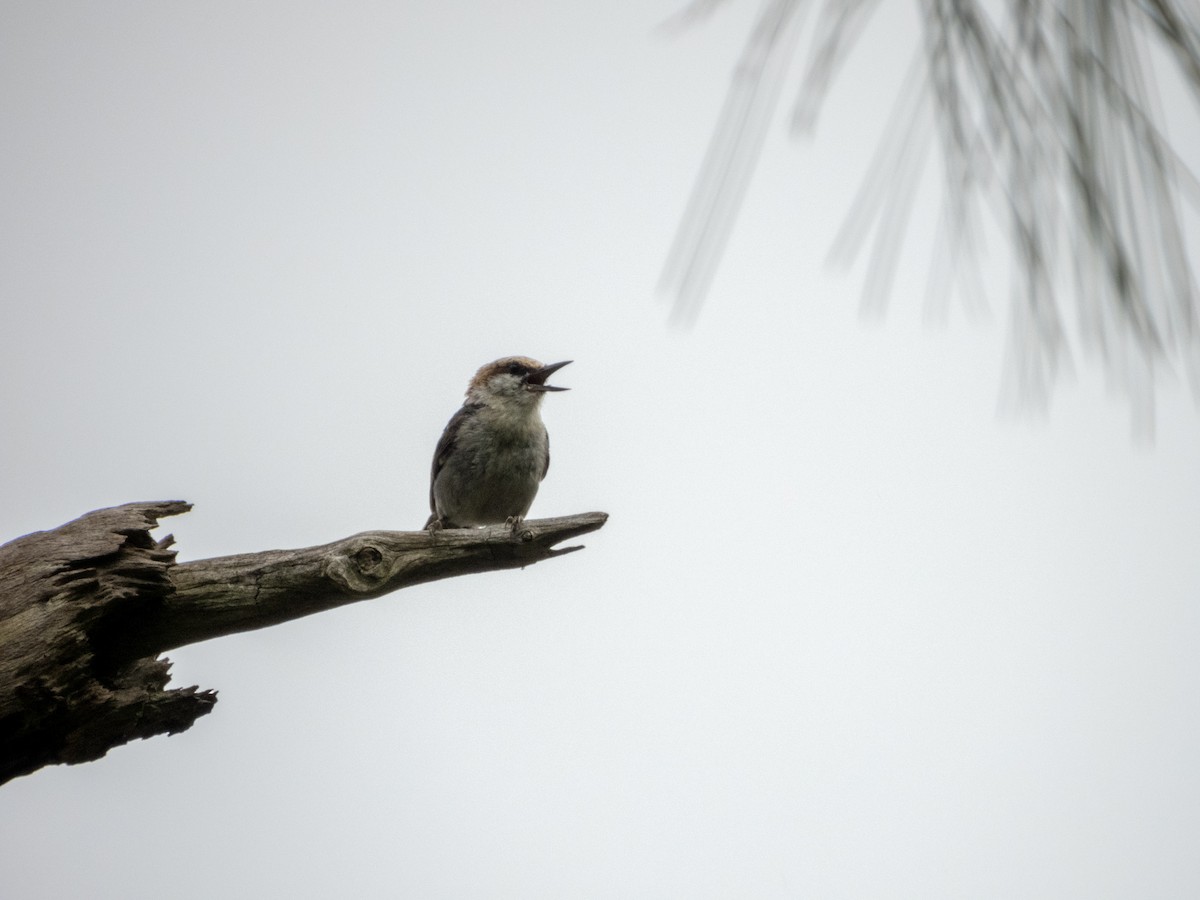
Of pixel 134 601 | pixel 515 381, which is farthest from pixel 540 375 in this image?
pixel 134 601

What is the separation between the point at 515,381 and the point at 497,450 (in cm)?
67

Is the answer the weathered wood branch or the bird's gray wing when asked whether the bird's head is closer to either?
the bird's gray wing

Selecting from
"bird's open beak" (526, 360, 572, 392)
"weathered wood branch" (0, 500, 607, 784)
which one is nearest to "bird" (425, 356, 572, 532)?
"bird's open beak" (526, 360, 572, 392)

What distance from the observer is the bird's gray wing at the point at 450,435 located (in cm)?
752

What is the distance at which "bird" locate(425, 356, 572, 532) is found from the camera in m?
7.12

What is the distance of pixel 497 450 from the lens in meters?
7.12

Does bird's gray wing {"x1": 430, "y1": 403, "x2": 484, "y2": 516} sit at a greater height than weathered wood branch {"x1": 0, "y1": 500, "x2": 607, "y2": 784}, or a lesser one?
greater

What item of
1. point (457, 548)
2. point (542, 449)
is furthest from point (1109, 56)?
point (542, 449)

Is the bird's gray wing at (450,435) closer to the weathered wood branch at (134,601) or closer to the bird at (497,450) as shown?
the bird at (497,450)

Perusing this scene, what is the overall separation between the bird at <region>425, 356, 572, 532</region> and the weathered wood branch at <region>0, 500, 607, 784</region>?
10.2 feet

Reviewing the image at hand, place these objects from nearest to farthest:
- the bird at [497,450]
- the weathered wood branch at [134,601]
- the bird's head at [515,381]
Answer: the weathered wood branch at [134,601] → the bird at [497,450] → the bird's head at [515,381]

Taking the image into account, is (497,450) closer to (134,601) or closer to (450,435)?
(450,435)

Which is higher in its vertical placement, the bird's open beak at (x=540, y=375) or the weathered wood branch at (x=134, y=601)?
the bird's open beak at (x=540, y=375)

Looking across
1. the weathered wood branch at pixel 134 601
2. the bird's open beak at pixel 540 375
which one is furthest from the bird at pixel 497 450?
the weathered wood branch at pixel 134 601
